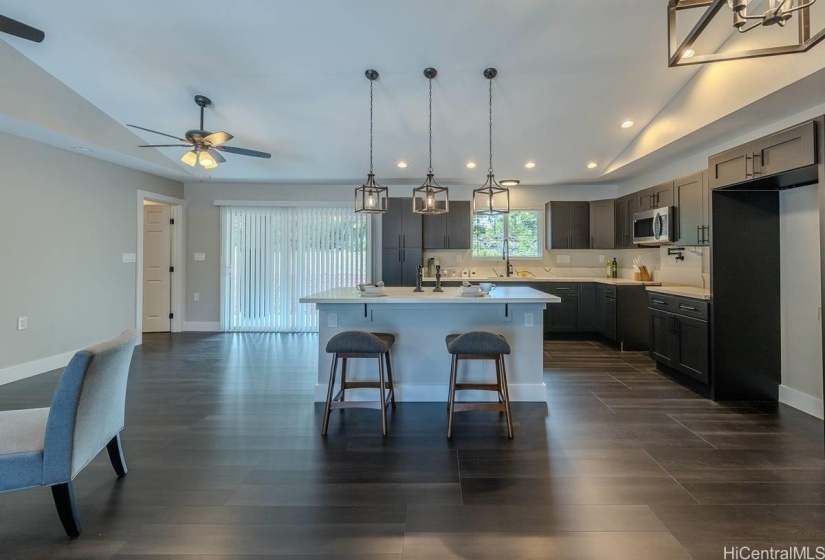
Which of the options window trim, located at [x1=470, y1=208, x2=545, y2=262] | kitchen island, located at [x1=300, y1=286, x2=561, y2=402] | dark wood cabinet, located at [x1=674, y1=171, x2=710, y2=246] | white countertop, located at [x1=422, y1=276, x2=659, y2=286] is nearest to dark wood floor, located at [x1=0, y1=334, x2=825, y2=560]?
kitchen island, located at [x1=300, y1=286, x2=561, y2=402]

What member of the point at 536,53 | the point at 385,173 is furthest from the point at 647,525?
the point at 385,173

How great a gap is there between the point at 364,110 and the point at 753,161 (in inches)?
137

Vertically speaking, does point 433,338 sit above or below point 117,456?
above

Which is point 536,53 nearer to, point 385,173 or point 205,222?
point 385,173

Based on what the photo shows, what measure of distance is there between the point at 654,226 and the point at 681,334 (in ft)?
4.92

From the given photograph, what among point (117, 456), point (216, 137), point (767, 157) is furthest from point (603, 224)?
point (117, 456)

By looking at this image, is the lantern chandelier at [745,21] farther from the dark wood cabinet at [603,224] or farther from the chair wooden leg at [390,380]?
the dark wood cabinet at [603,224]

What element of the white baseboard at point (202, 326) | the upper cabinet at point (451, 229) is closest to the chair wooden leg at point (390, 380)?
the upper cabinet at point (451, 229)

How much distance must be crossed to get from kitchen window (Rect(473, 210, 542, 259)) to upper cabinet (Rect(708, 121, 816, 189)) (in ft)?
10.5

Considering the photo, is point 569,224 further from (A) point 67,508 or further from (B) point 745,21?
(A) point 67,508

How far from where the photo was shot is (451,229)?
628 centimetres

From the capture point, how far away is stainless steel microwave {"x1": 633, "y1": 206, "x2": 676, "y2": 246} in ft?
14.3

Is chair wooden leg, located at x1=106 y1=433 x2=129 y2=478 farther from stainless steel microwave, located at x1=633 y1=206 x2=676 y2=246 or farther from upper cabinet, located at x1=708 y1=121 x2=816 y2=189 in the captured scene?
stainless steel microwave, located at x1=633 y1=206 x2=676 y2=246

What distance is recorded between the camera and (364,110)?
4.22 metres
